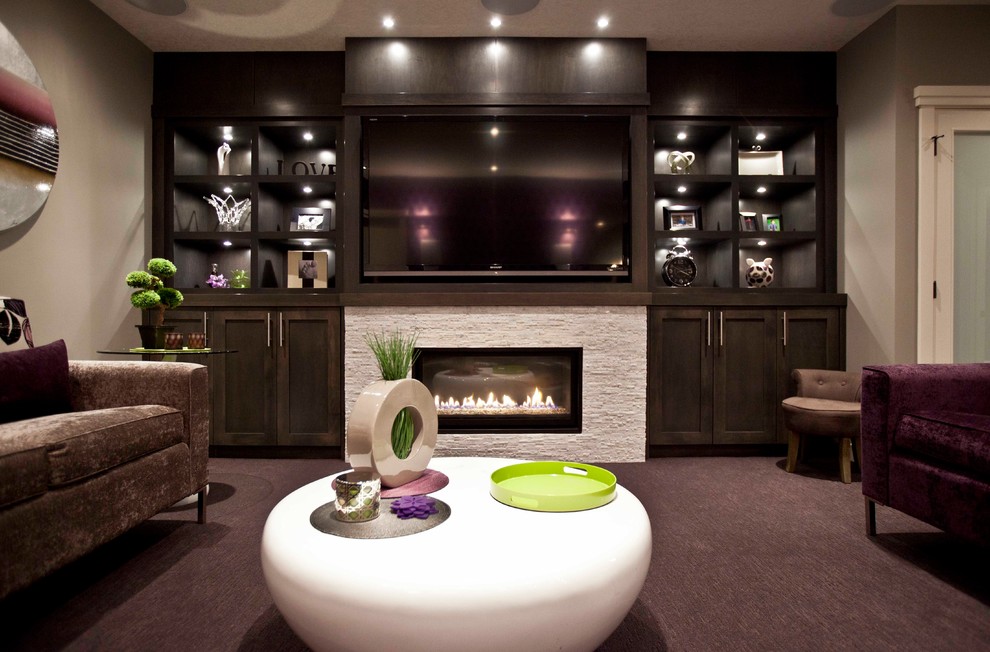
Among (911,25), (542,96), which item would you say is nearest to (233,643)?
(542,96)

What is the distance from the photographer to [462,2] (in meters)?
2.99

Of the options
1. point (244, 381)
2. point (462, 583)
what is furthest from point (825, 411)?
point (244, 381)

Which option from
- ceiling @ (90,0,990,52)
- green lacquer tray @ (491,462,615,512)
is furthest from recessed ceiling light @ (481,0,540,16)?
green lacquer tray @ (491,462,615,512)

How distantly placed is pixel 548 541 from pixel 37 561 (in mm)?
1424

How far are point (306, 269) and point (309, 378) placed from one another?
2.64 feet

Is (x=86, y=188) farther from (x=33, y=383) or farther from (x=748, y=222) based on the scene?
(x=748, y=222)

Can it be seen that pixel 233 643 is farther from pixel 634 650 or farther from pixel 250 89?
pixel 250 89

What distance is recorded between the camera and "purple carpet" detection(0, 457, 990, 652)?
1388mm

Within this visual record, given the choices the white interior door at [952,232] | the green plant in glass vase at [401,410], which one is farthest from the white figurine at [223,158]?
the white interior door at [952,232]

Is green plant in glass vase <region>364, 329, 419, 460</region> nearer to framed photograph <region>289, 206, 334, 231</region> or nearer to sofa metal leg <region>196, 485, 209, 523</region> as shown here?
sofa metal leg <region>196, 485, 209, 523</region>

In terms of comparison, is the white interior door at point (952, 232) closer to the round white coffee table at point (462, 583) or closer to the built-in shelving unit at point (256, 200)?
the round white coffee table at point (462, 583)

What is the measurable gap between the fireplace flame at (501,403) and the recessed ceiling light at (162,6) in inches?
109

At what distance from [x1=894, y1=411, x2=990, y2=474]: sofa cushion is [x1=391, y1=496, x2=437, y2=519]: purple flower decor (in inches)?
68.5

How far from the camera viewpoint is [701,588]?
5.44 feet
